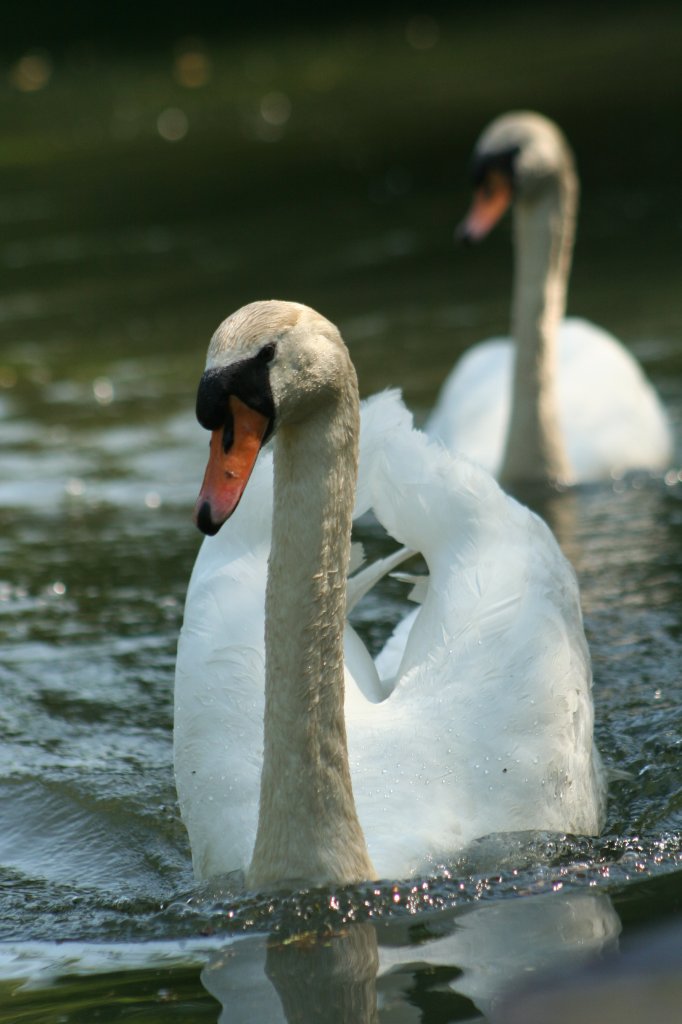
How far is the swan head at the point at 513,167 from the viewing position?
849 cm

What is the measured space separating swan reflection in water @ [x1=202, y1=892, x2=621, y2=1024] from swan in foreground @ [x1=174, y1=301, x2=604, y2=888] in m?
0.17

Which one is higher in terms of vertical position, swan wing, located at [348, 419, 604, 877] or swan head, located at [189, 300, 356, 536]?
swan head, located at [189, 300, 356, 536]

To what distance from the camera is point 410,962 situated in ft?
13.2

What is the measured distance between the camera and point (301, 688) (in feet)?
13.2

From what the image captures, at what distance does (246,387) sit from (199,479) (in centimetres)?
496

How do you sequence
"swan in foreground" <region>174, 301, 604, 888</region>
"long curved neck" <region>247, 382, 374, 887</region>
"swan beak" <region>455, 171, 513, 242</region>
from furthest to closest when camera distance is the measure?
"swan beak" <region>455, 171, 513, 242</region>
"long curved neck" <region>247, 382, 374, 887</region>
"swan in foreground" <region>174, 301, 604, 888</region>

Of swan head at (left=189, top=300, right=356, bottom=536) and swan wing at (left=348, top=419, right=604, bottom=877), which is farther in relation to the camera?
swan wing at (left=348, top=419, right=604, bottom=877)

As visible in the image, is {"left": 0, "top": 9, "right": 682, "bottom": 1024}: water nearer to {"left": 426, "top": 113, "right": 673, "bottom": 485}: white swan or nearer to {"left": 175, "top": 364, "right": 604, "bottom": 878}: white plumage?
{"left": 175, "top": 364, "right": 604, "bottom": 878}: white plumage

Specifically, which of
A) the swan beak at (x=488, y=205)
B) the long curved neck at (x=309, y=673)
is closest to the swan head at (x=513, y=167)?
the swan beak at (x=488, y=205)

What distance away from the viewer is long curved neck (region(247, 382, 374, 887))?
396 centimetres

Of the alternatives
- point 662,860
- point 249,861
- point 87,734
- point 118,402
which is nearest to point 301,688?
point 249,861

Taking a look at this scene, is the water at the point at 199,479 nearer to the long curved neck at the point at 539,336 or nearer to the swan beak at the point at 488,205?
the long curved neck at the point at 539,336

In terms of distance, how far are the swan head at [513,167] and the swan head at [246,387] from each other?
493 cm

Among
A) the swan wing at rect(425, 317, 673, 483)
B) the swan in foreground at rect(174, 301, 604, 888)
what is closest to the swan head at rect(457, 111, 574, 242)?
the swan wing at rect(425, 317, 673, 483)
